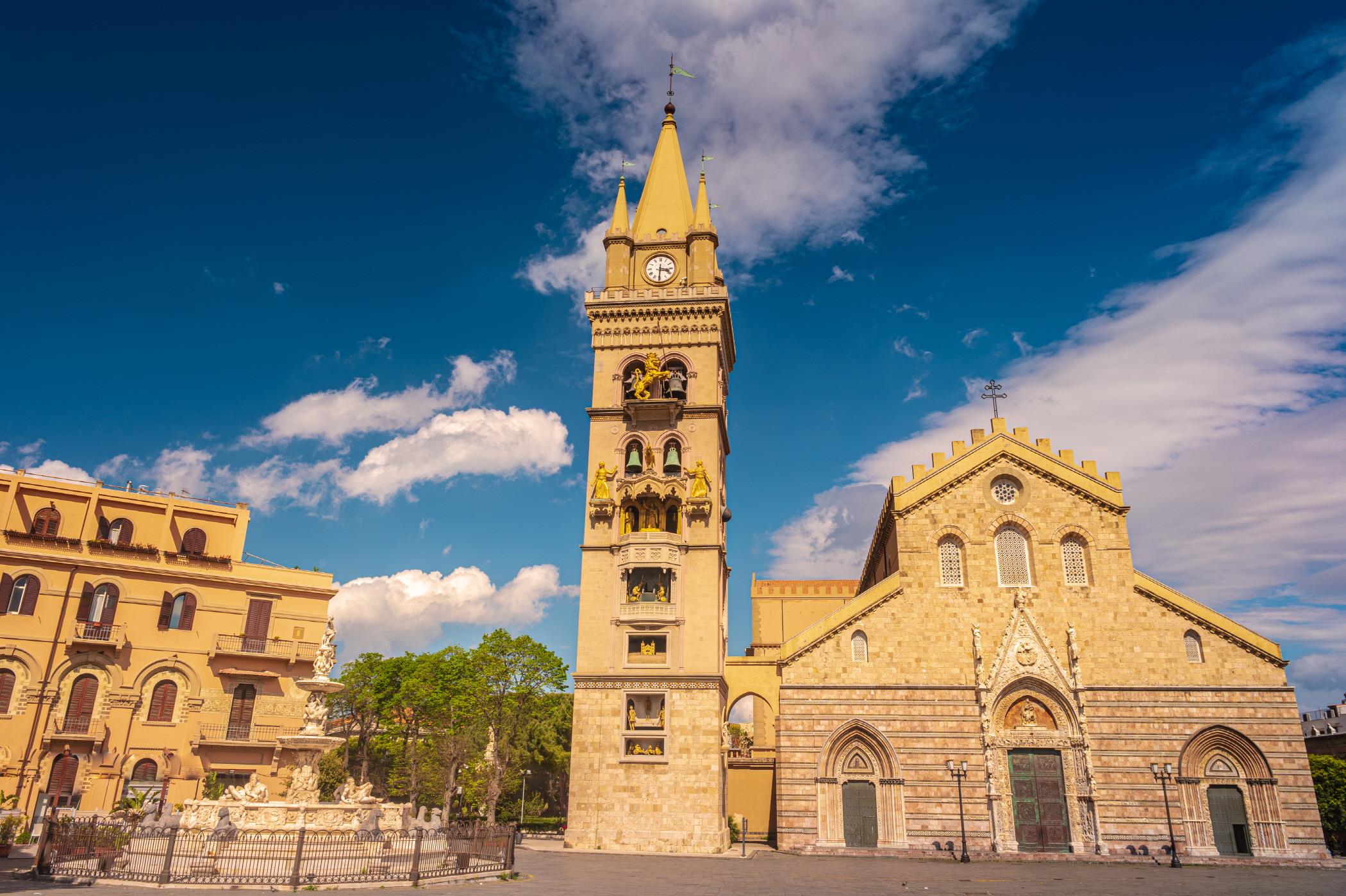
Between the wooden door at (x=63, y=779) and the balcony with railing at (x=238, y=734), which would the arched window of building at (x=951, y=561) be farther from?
the wooden door at (x=63, y=779)

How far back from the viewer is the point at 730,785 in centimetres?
4909

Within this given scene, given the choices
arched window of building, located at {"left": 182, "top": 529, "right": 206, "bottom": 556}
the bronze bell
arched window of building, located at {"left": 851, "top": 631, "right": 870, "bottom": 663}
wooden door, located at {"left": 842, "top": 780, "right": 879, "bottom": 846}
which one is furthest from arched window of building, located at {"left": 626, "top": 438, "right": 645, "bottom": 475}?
arched window of building, located at {"left": 182, "top": 529, "right": 206, "bottom": 556}

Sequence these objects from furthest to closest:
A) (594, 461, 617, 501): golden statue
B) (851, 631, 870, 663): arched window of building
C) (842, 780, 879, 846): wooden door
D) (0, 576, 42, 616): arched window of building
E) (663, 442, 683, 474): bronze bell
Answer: (663, 442, 683, 474): bronze bell → (594, 461, 617, 501): golden statue → (0, 576, 42, 616): arched window of building → (851, 631, 870, 663): arched window of building → (842, 780, 879, 846): wooden door

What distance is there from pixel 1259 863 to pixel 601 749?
26064 millimetres

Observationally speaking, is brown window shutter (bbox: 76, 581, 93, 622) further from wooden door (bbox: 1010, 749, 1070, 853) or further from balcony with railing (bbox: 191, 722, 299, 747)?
wooden door (bbox: 1010, 749, 1070, 853)

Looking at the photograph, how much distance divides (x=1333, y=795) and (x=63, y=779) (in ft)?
208

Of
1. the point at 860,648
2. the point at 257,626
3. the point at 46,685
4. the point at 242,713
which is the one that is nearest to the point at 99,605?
the point at 46,685

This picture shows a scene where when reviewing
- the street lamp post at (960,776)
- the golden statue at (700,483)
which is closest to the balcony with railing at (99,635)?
the golden statue at (700,483)

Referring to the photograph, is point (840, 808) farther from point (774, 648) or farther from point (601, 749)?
point (774, 648)

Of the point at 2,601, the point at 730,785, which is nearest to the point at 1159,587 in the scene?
the point at 730,785

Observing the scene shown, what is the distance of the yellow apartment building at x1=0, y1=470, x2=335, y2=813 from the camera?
38.1 meters

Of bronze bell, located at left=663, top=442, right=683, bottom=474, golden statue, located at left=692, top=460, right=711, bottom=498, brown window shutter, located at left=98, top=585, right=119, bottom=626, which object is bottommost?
brown window shutter, located at left=98, top=585, right=119, bottom=626

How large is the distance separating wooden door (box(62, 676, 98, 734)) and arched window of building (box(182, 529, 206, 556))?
7.42 m

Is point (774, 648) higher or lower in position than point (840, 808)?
higher
